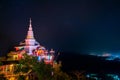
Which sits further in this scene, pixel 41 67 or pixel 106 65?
pixel 106 65

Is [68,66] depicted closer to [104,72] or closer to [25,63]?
[104,72]

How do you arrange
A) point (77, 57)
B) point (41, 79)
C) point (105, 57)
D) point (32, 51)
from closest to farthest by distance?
point (41, 79) < point (32, 51) < point (77, 57) < point (105, 57)

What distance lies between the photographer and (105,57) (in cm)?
5512

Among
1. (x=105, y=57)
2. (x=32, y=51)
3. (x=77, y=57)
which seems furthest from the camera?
(x=105, y=57)

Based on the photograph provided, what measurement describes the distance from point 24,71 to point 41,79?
116 cm

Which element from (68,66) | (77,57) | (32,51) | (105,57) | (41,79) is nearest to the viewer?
(41,79)

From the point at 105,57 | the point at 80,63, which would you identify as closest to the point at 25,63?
the point at 80,63

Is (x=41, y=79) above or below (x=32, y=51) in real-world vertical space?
below

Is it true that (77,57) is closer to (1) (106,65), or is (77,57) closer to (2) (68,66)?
(1) (106,65)

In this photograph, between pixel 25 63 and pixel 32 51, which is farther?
pixel 32 51

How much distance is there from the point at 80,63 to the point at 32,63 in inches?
960

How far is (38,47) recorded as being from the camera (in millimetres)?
33625

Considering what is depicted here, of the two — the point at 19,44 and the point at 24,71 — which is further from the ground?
the point at 19,44

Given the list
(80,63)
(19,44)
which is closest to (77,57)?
(80,63)
